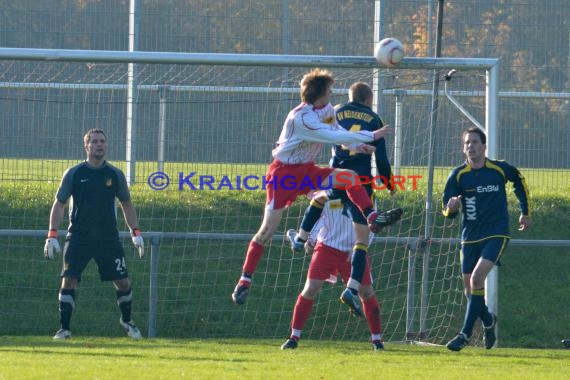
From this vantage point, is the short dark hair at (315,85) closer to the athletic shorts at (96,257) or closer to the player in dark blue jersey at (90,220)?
the player in dark blue jersey at (90,220)

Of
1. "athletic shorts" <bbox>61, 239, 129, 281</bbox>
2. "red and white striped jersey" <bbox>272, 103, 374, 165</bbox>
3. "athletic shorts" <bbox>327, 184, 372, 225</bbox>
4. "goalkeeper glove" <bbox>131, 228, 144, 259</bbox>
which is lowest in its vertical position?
"athletic shorts" <bbox>61, 239, 129, 281</bbox>

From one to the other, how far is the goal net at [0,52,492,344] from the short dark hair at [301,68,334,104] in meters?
3.66

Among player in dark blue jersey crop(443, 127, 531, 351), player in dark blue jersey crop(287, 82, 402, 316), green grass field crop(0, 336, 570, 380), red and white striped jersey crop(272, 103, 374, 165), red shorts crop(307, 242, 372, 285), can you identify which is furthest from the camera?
red shorts crop(307, 242, 372, 285)

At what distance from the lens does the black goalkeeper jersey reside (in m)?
12.0

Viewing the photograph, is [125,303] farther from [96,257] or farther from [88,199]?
[88,199]

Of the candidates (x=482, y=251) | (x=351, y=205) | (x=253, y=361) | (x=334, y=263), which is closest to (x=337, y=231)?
(x=334, y=263)

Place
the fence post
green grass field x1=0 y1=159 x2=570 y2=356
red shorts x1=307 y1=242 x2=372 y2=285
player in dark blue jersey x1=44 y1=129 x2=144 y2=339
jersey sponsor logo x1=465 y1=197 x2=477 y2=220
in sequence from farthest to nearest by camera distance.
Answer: green grass field x1=0 y1=159 x2=570 y2=356
the fence post
player in dark blue jersey x1=44 y1=129 x2=144 y2=339
red shorts x1=307 y1=242 x2=372 y2=285
jersey sponsor logo x1=465 y1=197 x2=477 y2=220

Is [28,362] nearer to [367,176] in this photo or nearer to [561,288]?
[367,176]

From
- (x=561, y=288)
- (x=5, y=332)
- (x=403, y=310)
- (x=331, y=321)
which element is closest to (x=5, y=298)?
(x=5, y=332)

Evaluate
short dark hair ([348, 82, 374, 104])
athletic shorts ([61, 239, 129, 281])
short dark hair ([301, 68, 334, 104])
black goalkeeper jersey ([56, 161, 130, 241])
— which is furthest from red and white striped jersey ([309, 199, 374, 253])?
black goalkeeper jersey ([56, 161, 130, 241])

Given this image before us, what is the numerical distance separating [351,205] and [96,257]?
2877 millimetres

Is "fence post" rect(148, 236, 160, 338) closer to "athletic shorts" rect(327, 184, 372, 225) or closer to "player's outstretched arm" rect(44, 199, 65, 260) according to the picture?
"player's outstretched arm" rect(44, 199, 65, 260)

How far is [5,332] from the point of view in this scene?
46.2 ft

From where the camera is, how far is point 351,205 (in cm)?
1100
